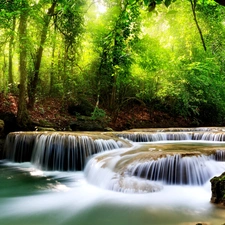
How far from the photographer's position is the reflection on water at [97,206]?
4.26 metres

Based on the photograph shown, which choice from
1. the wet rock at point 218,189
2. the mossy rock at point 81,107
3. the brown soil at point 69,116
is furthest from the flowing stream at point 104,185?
the mossy rock at point 81,107

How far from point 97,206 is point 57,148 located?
432cm

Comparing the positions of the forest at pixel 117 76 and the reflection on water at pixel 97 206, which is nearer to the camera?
the reflection on water at pixel 97 206

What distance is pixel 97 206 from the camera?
504 cm

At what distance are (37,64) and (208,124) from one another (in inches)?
544

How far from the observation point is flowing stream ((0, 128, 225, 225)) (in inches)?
175

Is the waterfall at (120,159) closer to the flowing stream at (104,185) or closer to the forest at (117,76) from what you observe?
the flowing stream at (104,185)

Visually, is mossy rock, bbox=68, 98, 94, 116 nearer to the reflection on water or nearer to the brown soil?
the brown soil

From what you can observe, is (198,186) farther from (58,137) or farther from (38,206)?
(58,137)

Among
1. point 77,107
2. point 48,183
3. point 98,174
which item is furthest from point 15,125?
point 98,174

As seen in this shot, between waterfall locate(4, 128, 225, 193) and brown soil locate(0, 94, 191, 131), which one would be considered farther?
brown soil locate(0, 94, 191, 131)

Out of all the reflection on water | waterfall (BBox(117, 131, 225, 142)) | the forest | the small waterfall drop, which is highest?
the forest

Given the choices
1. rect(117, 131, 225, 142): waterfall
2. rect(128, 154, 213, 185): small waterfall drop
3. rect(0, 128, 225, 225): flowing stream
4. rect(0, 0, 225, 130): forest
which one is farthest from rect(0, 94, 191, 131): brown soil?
rect(128, 154, 213, 185): small waterfall drop

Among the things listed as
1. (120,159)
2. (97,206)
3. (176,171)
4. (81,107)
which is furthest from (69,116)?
(97,206)
